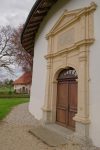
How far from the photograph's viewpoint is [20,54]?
83.8 feet

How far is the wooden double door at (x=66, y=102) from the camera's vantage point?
25.6 feet

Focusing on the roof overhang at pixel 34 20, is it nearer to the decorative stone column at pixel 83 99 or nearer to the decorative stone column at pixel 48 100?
the decorative stone column at pixel 48 100

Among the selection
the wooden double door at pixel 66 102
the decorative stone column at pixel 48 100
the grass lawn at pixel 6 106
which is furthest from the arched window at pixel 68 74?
the grass lawn at pixel 6 106

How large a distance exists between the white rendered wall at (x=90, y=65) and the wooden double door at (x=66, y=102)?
4.21 feet

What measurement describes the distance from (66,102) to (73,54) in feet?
6.64

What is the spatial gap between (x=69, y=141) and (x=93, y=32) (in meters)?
3.69

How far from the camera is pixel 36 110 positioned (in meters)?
10.8

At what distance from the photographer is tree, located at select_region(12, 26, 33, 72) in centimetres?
2445

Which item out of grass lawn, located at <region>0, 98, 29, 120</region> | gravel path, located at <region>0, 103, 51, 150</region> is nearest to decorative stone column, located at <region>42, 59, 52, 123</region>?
gravel path, located at <region>0, 103, 51, 150</region>

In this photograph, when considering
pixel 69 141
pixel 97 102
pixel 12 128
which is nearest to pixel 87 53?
pixel 97 102

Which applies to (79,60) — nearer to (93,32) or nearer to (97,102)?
(93,32)

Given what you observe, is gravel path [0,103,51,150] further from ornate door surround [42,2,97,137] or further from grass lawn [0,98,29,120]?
grass lawn [0,98,29,120]

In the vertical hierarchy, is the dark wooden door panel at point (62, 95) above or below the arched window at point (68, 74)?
below

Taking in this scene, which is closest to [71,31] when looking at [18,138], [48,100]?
[48,100]
